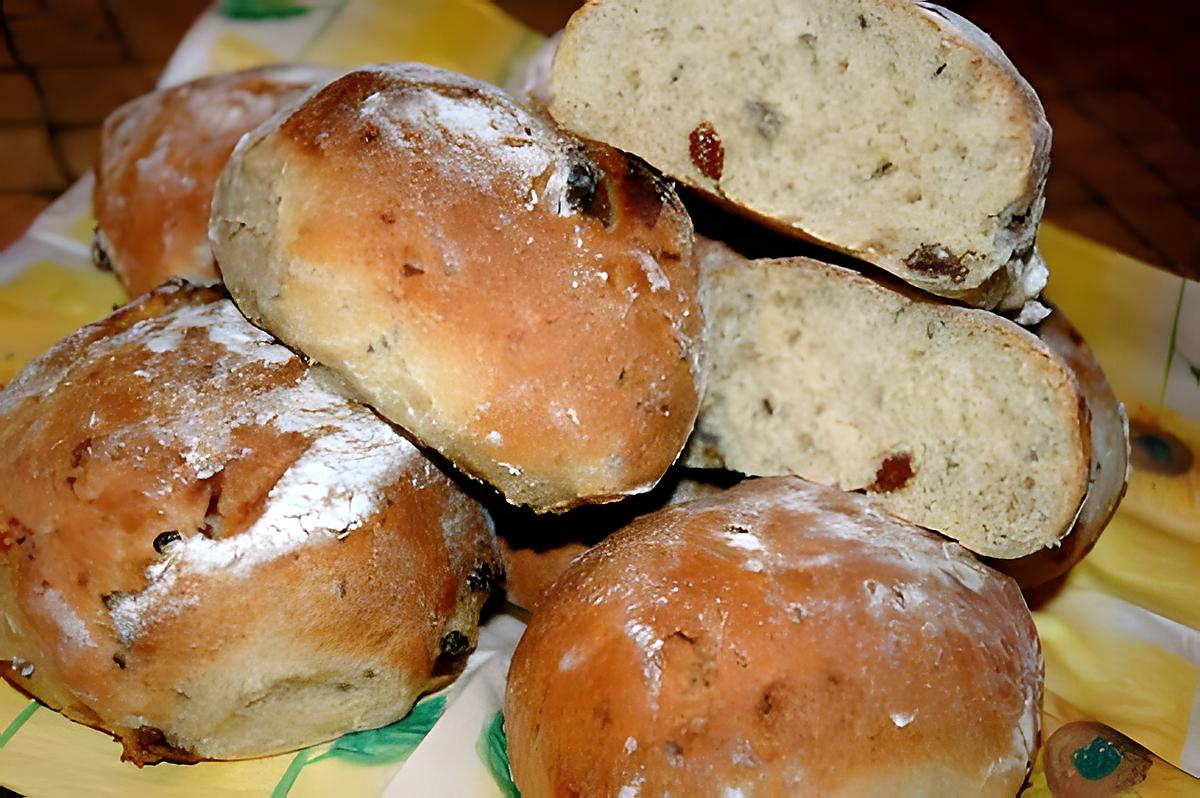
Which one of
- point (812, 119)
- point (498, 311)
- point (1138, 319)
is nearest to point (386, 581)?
point (498, 311)

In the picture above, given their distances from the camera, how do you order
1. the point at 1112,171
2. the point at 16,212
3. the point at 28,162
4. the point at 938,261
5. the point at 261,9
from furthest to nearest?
the point at 1112,171 → the point at 261,9 → the point at 28,162 → the point at 16,212 → the point at 938,261

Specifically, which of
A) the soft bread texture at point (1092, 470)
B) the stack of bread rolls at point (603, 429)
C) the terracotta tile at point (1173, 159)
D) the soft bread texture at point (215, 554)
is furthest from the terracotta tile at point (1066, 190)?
the soft bread texture at point (215, 554)

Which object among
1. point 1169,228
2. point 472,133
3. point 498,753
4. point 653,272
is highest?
point 472,133

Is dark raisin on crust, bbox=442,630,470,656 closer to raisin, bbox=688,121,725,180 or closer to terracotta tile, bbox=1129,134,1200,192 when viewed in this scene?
raisin, bbox=688,121,725,180

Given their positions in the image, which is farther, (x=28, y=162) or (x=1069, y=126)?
(x=1069, y=126)

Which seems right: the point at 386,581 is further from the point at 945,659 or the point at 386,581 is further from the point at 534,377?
the point at 945,659

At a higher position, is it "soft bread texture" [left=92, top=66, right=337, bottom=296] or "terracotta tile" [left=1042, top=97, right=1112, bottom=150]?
"soft bread texture" [left=92, top=66, right=337, bottom=296]

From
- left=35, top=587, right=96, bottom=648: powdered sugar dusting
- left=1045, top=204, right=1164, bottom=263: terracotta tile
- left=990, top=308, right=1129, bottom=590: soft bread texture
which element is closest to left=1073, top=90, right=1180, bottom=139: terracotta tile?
left=1045, top=204, right=1164, bottom=263: terracotta tile

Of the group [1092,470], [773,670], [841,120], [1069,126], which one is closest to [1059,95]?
[1069,126]

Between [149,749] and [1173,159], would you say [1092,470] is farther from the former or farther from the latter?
[1173,159]
